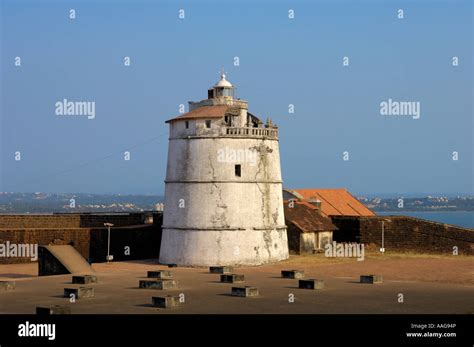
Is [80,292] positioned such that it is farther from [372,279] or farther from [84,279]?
[372,279]

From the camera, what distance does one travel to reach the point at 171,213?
4044 centimetres

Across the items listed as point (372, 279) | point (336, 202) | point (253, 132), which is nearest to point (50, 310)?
point (372, 279)

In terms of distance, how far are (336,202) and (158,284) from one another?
27.2 m

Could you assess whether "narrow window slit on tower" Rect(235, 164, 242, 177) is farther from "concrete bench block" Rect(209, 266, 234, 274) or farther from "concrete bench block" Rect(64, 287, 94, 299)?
"concrete bench block" Rect(64, 287, 94, 299)

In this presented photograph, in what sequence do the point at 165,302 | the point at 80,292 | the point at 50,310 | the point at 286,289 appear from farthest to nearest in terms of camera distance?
the point at 286,289, the point at 80,292, the point at 165,302, the point at 50,310

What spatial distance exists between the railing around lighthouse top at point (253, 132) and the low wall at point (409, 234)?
27.1 ft

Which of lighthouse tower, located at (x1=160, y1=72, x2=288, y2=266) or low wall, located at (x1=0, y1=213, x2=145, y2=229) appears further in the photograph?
low wall, located at (x1=0, y1=213, x2=145, y2=229)

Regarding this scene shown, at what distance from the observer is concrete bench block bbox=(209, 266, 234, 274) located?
3553 centimetres

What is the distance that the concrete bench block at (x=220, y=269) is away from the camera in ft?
117

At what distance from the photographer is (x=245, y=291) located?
27.2 metres

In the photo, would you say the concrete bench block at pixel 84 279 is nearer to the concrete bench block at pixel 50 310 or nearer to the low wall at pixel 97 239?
the concrete bench block at pixel 50 310

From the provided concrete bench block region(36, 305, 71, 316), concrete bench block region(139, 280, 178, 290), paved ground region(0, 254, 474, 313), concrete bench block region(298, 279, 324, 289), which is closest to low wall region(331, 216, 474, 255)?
paved ground region(0, 254, 474, 313)

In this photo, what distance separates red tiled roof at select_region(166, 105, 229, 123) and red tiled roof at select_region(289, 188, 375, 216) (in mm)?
13525

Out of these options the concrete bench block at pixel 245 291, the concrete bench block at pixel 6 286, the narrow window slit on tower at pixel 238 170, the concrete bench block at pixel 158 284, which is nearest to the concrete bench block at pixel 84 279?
the concrete bench block at pixel 158 284
